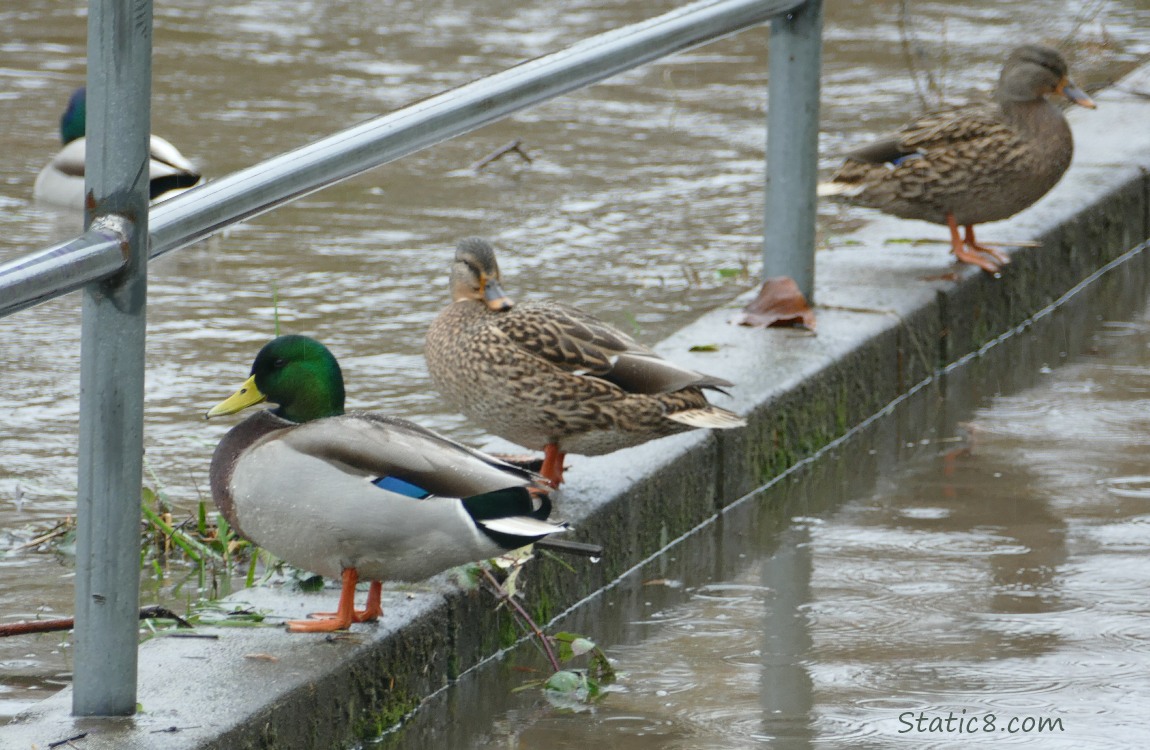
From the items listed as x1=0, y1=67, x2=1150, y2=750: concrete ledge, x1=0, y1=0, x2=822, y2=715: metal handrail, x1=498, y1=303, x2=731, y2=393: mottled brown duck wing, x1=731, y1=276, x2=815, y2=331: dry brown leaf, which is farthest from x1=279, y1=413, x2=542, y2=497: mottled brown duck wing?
x1=731, y1=276, x2=815, y2=331: dry brown leaf

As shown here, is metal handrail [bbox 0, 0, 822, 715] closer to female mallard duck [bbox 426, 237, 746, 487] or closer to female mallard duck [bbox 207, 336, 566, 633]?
female mallard duck [bbox 207, 336, 566, 633]

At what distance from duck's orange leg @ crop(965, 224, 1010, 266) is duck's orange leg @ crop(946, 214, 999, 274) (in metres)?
0.03

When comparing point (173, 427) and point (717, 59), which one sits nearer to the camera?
point (173, 427)

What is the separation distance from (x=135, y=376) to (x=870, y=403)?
2864mm

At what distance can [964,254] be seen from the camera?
6.05 m

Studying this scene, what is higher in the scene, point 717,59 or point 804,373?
point 717,59

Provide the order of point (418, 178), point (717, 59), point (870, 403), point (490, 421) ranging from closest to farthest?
point (490, 421) < point (870, 403) < point (418, 178) < point (717, 59)

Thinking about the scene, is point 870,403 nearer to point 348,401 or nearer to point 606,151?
point 348,401

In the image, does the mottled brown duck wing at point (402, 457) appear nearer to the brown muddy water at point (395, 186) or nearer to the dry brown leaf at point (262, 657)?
the dry brown leaf at point (262, 657)

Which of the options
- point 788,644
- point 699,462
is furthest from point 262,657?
point 699,462

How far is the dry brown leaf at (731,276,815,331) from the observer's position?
534cm

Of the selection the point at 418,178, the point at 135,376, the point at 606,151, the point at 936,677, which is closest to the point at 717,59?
the point at 606,151

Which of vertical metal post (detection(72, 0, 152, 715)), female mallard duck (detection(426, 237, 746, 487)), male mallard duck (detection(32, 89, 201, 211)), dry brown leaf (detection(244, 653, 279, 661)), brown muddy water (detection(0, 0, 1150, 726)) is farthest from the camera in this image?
male mallard duck (detection(32, 89, 201, 211))

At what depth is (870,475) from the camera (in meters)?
4.91
